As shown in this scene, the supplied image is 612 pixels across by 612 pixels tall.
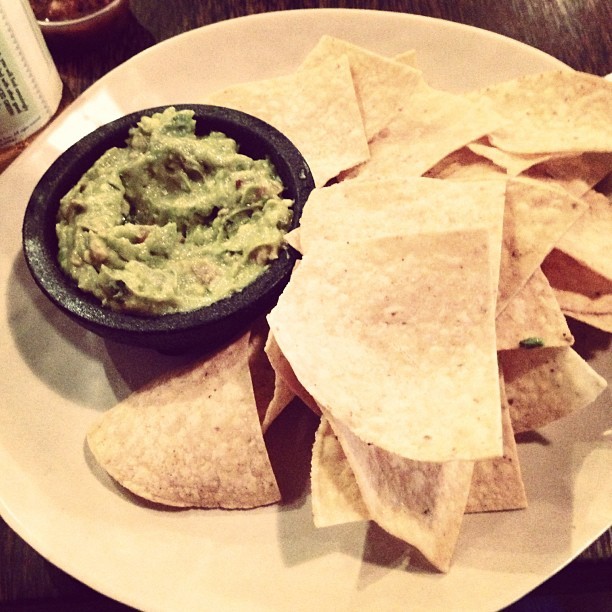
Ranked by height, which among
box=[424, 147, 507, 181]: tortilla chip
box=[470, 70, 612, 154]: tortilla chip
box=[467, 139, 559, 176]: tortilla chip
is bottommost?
box=[424, 147, 507, 181]: tortilla chip

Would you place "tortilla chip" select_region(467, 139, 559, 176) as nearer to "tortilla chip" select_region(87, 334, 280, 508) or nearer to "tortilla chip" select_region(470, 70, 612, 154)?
"tortilla chip" select_region(470, 70, 612, 154)

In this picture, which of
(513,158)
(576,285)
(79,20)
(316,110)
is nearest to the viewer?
(576,285)

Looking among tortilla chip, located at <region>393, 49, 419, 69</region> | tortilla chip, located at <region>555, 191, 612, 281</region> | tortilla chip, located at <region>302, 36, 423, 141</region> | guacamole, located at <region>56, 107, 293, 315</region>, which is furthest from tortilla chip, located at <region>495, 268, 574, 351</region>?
tortilla chip, located at <region>393, 49, 419, 69</region>

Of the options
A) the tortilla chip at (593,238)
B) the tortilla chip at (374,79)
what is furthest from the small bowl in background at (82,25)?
the tortilla chip at (593,238)

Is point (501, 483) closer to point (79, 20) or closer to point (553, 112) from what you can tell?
point (553, 112)

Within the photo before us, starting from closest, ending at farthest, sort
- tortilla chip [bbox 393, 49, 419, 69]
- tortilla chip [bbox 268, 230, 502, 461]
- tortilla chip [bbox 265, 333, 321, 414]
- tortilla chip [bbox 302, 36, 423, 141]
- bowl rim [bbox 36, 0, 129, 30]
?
tortilla chip [bbox 268, 230, 502, 461] → tortilla chip [bbox 265, 333, 321, 414] → tortilla chip [bbox 302, 36, 423, 141] → tortilla chip [bbox 393, 49, 419, 69] → bowl rim [bbox 36, 0, 129, 30]

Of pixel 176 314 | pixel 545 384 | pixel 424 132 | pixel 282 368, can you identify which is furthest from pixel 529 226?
pixel 176 314

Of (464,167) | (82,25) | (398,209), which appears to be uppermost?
(82,25)
